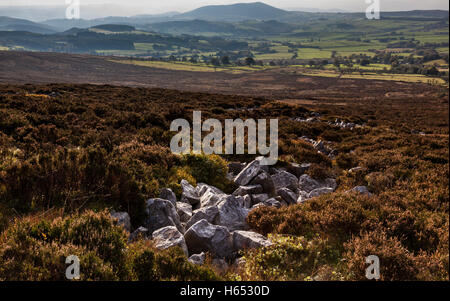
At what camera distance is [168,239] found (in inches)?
206

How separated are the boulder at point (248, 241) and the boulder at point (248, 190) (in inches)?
116

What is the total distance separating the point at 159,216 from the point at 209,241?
1.36 meters

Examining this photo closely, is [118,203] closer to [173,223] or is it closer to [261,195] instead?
[173,223]

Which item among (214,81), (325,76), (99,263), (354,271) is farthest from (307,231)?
(325,76)

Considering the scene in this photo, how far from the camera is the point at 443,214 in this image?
7145mm

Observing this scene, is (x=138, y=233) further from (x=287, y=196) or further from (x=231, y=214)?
(x=287, y=196)

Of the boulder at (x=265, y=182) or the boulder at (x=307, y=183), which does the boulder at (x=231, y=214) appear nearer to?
Result: the boulder at (x=265, y=182)

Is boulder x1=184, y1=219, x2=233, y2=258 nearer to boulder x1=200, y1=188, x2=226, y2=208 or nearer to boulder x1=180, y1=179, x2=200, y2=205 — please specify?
boulder x1=200, y1=188, x2=226, y2=208

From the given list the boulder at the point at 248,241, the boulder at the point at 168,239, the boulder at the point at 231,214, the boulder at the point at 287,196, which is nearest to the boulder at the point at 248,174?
the boulder at the point at 287,196

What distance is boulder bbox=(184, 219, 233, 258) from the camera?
5.55 meters

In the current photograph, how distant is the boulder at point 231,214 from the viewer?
22.3ft

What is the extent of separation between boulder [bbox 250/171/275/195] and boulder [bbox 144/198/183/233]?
11.5 feet

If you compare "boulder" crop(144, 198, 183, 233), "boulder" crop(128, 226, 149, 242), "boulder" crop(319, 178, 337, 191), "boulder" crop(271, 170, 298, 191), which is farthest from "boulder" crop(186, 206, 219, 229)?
"boulder" crop(319, 178, 337, 191)

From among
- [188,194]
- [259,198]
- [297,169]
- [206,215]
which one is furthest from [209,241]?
[297,169]
